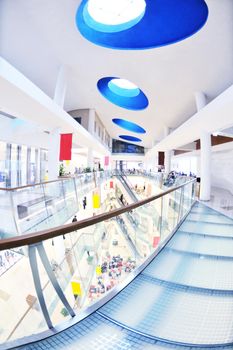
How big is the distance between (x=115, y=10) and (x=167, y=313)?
26.1 ft

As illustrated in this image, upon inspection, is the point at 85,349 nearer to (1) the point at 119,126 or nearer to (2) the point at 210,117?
(2) the point at 210,117

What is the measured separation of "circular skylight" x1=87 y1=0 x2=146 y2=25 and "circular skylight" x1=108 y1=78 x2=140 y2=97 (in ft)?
21.2

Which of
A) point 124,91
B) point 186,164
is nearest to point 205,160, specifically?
point 124,91

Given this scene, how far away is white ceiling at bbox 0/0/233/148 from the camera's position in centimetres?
545

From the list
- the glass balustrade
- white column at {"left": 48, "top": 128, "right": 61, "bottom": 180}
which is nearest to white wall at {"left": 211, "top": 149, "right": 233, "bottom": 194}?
the glass balustrade

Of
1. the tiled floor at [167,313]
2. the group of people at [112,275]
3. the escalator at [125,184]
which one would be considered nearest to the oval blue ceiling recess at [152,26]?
the tiled floor at [167,313]

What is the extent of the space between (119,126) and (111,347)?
2250 centimetres

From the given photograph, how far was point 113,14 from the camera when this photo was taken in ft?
22.3

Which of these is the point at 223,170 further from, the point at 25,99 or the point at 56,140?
the point at 25,99

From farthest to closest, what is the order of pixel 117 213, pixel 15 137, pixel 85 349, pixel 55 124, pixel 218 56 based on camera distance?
pixel 15 137 < pixel 55 124 < pixel 218 56 < pixel 117 213 < pixel 85 349

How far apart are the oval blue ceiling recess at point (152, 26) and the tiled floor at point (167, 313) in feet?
18.9

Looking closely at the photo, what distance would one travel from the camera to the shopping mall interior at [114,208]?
1452mm

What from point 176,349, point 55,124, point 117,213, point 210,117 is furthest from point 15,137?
point 176,349

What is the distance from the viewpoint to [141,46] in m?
6.69
